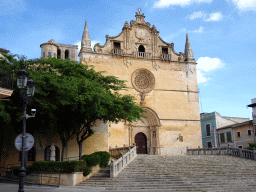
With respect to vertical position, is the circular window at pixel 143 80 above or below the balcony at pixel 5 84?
above

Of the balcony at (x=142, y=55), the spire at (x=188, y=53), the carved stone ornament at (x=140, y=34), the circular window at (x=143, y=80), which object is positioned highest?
the carved stone ornament at (x=140, y=34)

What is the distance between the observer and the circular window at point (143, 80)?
33.2 metres

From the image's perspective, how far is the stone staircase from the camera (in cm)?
1614

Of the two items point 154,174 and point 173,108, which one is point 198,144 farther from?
point 154,174

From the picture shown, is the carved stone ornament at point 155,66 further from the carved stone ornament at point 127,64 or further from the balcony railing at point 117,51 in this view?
the balcony railing at point 117,51

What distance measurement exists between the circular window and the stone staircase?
11972 millimetres

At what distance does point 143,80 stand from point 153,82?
3.83 ft

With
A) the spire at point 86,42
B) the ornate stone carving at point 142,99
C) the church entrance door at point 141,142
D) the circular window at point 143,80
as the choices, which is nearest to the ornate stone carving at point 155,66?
the circular window at point 143,80

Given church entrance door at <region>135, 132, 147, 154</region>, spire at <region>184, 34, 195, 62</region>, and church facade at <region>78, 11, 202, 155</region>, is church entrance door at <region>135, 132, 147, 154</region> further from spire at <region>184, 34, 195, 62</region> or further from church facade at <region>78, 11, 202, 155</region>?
spire at <region>184, 34, 195, 62</region>

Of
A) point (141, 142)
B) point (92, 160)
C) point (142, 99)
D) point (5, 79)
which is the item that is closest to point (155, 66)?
point (142, 99)

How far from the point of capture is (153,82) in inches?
1324

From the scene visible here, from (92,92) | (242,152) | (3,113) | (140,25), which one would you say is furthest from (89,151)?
(140,25)

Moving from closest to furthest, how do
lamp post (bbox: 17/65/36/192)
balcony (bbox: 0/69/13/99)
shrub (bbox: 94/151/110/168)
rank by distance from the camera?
lamp post (bbox: 17/65/36/192) < balcony (bbox: 0/69/13/99) < shrub (bbox: 94/151/110/168)

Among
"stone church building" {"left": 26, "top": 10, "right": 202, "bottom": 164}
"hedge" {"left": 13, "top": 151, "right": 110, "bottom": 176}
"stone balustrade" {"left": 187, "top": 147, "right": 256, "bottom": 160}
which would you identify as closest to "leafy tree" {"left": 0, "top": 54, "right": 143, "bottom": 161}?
"hedge" {"left": 13, "top": 151, "right": 110, "bottom": 176}
